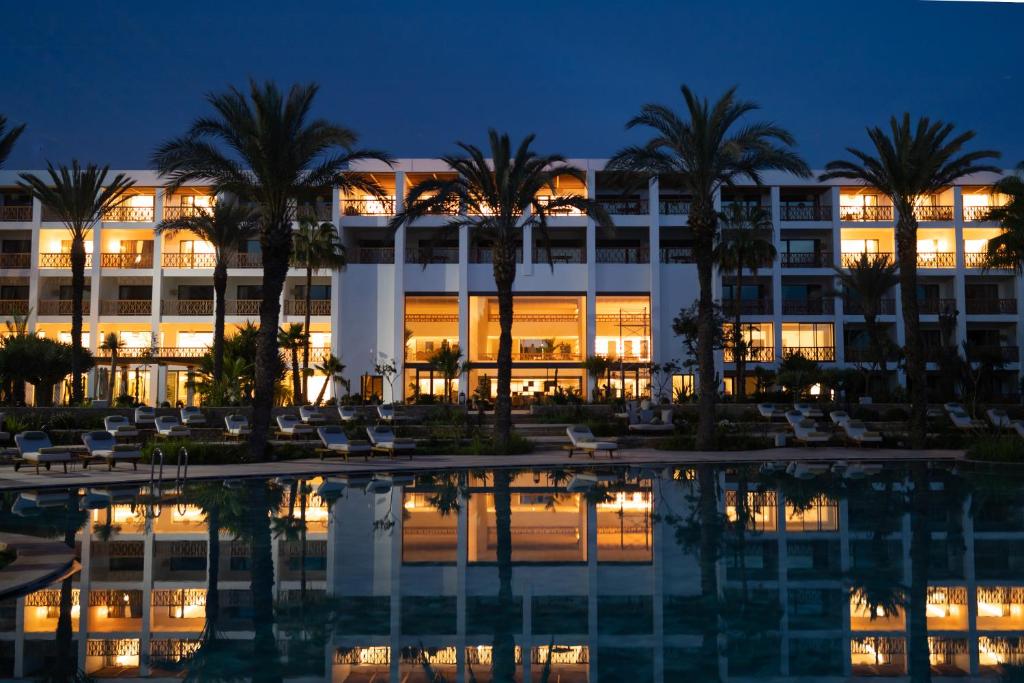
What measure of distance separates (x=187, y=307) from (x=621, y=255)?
22.5 meters

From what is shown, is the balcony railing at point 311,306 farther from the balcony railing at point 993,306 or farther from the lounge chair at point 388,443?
the balcony railing at point 993,306

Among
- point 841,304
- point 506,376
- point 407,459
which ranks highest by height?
point 841,304

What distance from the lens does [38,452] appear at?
18656 millimetres

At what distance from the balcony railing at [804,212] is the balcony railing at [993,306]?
896 centimetres

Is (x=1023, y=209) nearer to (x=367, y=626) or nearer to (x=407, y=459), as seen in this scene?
(x=407, y=459)

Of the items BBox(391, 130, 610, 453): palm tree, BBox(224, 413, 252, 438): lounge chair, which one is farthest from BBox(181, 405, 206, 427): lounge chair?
BBox(391, 130, 610, 453): palm tree

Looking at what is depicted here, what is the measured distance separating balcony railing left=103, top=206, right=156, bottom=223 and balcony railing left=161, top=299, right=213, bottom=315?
16.2ft

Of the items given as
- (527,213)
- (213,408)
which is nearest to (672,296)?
(527,213)

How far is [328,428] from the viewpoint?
2273cm

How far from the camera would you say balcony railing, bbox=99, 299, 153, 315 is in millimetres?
43719

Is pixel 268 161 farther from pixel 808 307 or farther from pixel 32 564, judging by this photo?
pixel 808 307

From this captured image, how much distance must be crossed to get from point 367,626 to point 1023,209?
21.1 m

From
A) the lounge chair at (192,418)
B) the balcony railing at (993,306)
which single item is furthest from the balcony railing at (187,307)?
the balcony railing at (993,306)

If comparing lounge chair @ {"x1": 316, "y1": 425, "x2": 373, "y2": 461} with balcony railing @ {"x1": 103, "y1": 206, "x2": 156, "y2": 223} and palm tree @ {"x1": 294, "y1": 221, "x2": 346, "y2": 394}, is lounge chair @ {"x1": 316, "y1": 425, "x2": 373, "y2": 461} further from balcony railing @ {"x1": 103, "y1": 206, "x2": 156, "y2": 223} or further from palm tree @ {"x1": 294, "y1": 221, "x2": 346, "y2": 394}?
balcony railing @ {"x1": 103, "y1": 206, "x2": 156, "y2": 223}
